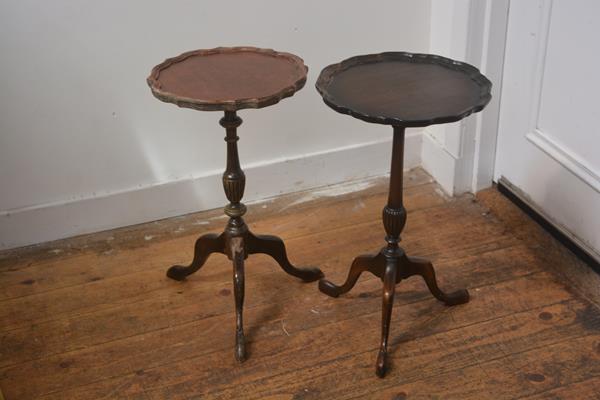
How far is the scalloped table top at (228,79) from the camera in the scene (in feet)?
5.88

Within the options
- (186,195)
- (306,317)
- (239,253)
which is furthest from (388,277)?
(186,195)

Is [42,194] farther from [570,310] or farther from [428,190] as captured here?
[570,310]

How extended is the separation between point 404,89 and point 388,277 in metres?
0.50

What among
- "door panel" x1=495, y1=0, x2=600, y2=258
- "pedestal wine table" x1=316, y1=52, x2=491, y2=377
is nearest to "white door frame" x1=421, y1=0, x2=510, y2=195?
"door panel" x1=495, y1=0, x2=600, y2=258

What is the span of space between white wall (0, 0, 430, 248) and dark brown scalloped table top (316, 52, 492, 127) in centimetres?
56

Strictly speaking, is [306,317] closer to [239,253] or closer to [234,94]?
[239,253]

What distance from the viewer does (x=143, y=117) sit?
2.47 m

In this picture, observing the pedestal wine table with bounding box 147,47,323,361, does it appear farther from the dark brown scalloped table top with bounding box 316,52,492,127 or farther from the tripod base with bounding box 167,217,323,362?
the dark brown scalloped table top with bounding box 316,52,492,127

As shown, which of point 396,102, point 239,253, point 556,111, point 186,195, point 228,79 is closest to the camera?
point 396,102

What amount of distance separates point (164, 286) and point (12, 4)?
3.13 ft

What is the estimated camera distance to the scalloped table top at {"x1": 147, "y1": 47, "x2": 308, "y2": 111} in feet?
5.88

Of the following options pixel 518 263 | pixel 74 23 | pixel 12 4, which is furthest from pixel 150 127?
pixel 518 263

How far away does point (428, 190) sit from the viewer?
9.01 ft

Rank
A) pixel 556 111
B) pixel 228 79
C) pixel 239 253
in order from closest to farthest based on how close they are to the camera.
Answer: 1. pixel 228 79
2. pixel 239 253
3. pixel 556 111
